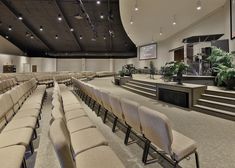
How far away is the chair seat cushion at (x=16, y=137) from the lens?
207 centimetres

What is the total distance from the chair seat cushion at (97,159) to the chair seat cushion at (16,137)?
28.5 inches

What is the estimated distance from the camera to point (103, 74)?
2264 cm

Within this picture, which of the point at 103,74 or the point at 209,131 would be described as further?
the point at 103,74

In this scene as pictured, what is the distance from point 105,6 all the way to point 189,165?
1108 cm

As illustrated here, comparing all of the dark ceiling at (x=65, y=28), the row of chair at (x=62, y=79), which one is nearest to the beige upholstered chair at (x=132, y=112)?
the row of chair at (x=62, y=79)

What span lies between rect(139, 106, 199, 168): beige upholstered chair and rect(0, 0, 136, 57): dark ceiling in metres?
8.99

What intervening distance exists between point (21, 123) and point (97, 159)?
1558mm

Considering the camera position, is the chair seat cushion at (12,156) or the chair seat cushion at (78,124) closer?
the chair seat cushion at (12,156)

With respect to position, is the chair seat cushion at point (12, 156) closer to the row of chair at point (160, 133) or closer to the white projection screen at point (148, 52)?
the row of chair at point (160, 133)

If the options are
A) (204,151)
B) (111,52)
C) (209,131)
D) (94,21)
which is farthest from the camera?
(111,52)

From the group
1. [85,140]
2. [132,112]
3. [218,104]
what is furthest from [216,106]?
[85,140]

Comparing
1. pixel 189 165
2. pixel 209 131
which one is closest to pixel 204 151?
pixel 189 165

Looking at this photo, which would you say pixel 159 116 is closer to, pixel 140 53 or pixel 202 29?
pixel 202 29

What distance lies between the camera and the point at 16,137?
2225mm
